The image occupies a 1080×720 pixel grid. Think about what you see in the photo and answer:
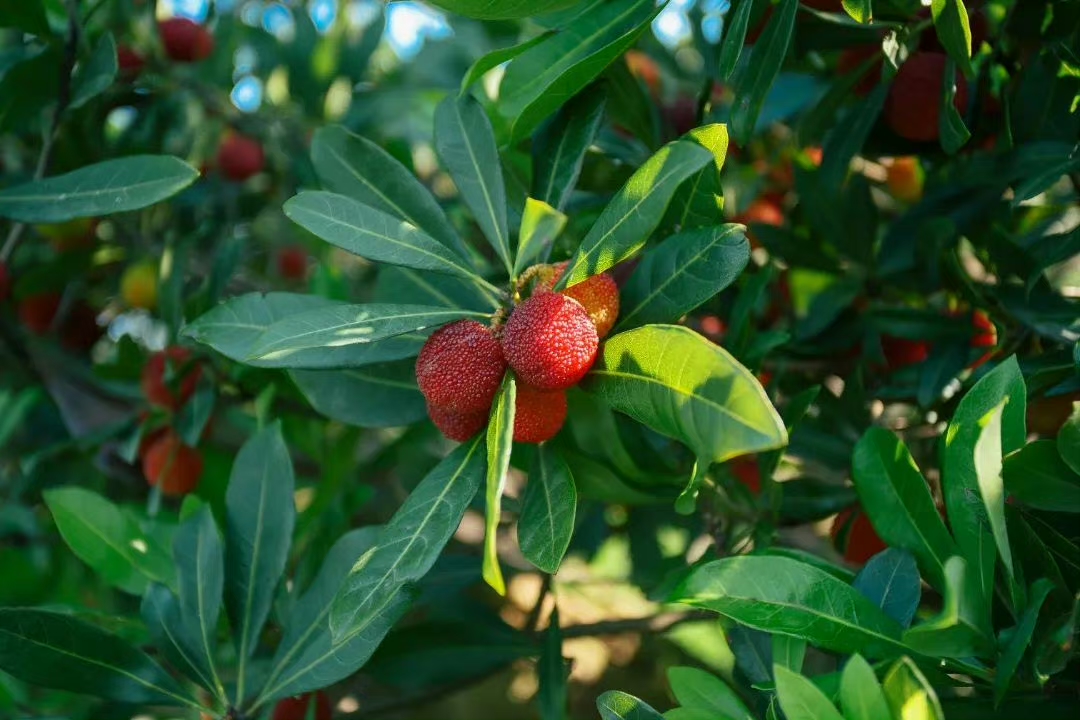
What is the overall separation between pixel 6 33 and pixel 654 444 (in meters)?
1.49

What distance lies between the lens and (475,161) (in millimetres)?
929

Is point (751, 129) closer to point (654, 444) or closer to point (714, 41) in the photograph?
point (654, 444)

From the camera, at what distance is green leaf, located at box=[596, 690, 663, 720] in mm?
778

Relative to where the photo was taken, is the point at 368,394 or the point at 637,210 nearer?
the point at 637,210

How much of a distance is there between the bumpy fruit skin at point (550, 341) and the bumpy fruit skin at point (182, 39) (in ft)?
3.91

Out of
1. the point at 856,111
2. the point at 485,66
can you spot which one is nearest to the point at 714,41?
the point at 856,111

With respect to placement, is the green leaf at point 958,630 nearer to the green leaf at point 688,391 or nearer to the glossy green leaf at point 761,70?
the green leaf at point 688,391

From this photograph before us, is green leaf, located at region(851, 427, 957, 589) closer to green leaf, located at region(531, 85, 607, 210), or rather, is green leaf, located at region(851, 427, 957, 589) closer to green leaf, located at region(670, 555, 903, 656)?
green leaf, located at region(670, 555, 903, 656)

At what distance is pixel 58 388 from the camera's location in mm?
1726

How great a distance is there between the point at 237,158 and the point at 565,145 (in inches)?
44.1

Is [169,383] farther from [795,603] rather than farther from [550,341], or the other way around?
[795,603]

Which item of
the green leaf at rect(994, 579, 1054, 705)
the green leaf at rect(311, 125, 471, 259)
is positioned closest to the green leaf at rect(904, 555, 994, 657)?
the green leaf at rect(994, 579, 1054, 705)

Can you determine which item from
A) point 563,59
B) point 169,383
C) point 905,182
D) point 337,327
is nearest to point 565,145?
point 563,59

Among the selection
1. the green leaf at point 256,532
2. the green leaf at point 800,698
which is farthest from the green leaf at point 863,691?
the green leaf at point 256,532
